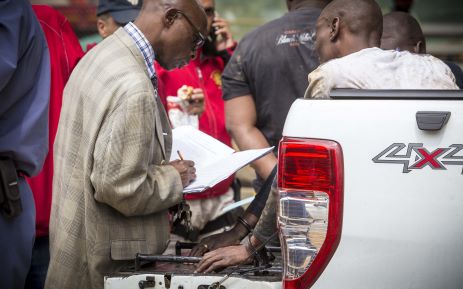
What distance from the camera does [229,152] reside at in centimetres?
408

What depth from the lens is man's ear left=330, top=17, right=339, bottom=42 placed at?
372cm

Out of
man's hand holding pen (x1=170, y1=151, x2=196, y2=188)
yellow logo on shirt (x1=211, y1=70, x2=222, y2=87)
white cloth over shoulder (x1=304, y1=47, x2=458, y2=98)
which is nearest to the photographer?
white cloth over shoulder (x1=304, y1=47, x2=458, y2=98)

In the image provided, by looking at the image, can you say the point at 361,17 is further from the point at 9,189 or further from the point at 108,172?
the point at 9,189

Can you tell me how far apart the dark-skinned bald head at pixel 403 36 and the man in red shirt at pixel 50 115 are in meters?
1.71

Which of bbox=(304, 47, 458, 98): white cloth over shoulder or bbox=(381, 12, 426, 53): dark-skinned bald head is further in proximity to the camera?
bbox=(381, 12, 426, 53): dark-skinned bald head

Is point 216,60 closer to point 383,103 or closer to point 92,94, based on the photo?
point 92,94

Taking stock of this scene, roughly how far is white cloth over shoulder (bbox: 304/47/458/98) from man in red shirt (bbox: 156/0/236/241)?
187 cm

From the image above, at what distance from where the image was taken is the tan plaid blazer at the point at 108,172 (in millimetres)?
3523

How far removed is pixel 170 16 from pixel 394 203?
1534mm

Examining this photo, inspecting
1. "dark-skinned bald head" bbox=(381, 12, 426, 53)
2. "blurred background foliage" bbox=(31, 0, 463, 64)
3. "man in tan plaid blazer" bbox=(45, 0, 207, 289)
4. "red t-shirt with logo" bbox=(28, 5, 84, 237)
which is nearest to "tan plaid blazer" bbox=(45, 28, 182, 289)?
"man in tan plaid blazer" bbox=(45, 0, 207, 289)

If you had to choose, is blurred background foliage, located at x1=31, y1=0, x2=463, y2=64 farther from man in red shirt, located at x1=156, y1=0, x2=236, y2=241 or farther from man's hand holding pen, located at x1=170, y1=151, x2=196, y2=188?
man's hand holding pen, located at x1=170, y1=151, x2=196, y2=188

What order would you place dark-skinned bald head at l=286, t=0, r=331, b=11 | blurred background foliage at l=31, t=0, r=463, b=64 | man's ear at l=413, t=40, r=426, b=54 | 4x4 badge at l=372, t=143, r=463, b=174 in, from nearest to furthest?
4x4 badge at l=372, t=143, r=463, b=174
man's ear at l=413, t=40, r=426, b=54
dark-skinned bald head at l=286, t=0, r=331, b=11
blurred background foliage at l=31, t=0, r=463, b=64

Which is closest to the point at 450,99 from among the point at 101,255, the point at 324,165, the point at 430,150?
the point at 430,150

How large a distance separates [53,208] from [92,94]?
60 centimetres
